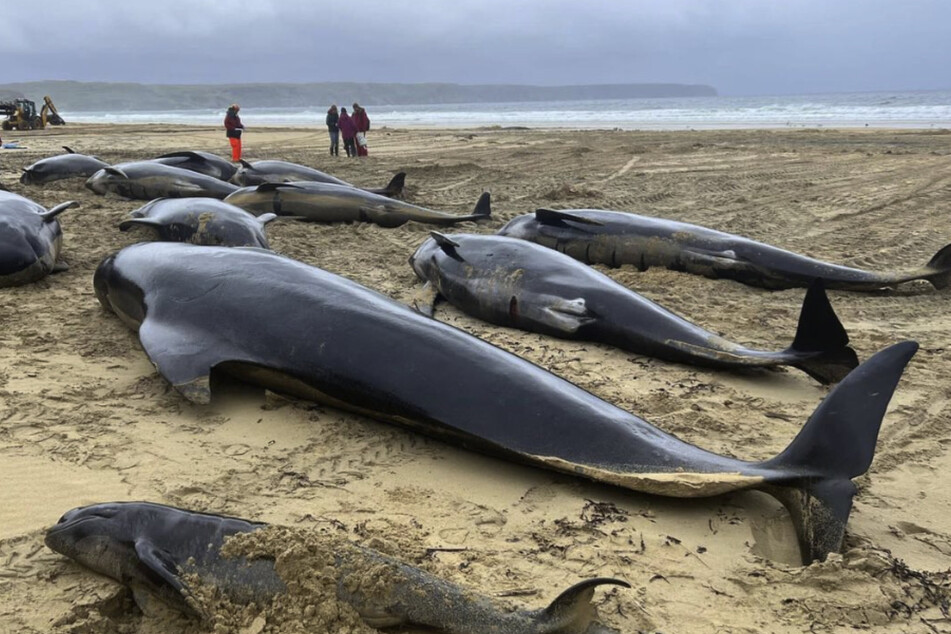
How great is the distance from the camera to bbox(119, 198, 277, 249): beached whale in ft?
26.0

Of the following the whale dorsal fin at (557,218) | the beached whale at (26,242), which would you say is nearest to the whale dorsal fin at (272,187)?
the beached whale at (26,242)

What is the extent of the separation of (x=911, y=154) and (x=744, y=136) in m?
9.29

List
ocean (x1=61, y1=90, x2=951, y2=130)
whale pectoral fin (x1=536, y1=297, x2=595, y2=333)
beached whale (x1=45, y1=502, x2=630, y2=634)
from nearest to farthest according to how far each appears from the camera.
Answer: beached whale (x1=45, y1=502, x2=630, y2=634), whale pectoral fin (x1=536, y1=297, x2=595, y2=333), ocean (x1=61, y1=90, x2=951, y2=130)

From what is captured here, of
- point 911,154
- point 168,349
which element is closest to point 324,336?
point 168,349

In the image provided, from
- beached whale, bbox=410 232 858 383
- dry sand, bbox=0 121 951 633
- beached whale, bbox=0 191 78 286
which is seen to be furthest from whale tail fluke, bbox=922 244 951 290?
beached whale, bbox=0 191 78 286

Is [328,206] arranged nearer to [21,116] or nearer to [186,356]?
[186,356]

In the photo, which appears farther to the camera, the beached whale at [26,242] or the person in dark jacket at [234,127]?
the person in dark jacket at [234,127]

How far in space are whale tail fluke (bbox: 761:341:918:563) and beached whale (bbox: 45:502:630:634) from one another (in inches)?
46.8

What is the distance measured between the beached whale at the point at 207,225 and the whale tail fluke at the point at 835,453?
19.9 feet

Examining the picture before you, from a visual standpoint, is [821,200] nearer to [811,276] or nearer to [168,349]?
[811,276]

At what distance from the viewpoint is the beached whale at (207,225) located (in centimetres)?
791

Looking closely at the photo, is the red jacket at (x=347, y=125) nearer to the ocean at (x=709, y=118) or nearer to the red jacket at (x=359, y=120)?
the red jacket at (x=359, y=120)

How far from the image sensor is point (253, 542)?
9.18ft

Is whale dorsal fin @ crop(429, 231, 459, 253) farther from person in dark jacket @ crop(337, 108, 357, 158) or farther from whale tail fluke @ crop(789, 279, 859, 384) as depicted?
person in dark jacket @ crop(337, 108, 357, 158)
